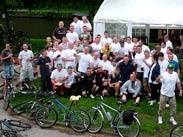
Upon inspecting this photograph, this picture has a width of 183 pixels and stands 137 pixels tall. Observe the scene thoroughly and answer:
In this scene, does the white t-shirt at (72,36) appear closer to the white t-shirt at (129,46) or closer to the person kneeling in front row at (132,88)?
the white t-shirt at (129,46)

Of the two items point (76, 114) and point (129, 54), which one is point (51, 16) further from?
point (76, 114)

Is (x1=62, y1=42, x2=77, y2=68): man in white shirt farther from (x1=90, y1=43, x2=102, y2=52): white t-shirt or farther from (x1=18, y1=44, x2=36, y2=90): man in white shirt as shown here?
(x1=18, y1=44, x2=36, y2=90): man in white shirt

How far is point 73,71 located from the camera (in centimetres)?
1838

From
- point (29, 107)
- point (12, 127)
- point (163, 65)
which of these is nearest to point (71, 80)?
point (29, 107)

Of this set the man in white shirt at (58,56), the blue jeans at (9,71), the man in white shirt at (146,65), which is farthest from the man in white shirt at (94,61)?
the blue jeans at (9,71)

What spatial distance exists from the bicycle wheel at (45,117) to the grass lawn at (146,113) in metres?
1.47

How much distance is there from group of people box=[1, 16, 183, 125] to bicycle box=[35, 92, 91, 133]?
2.64m

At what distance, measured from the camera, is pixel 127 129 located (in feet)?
47.1

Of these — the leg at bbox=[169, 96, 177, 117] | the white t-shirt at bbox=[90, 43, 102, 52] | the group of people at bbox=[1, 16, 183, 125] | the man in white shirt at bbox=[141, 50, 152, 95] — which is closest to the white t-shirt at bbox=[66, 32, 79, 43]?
the group of people at bbox=[1, 16, 183, 125]

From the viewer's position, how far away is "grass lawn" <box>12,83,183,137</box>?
14758 millimetres

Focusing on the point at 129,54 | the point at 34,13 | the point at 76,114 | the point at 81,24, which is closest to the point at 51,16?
the point at 34,13

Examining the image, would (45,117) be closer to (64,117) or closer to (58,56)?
(64,117)

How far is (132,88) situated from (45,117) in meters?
3.74

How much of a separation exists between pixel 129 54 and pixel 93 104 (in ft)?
10.3
